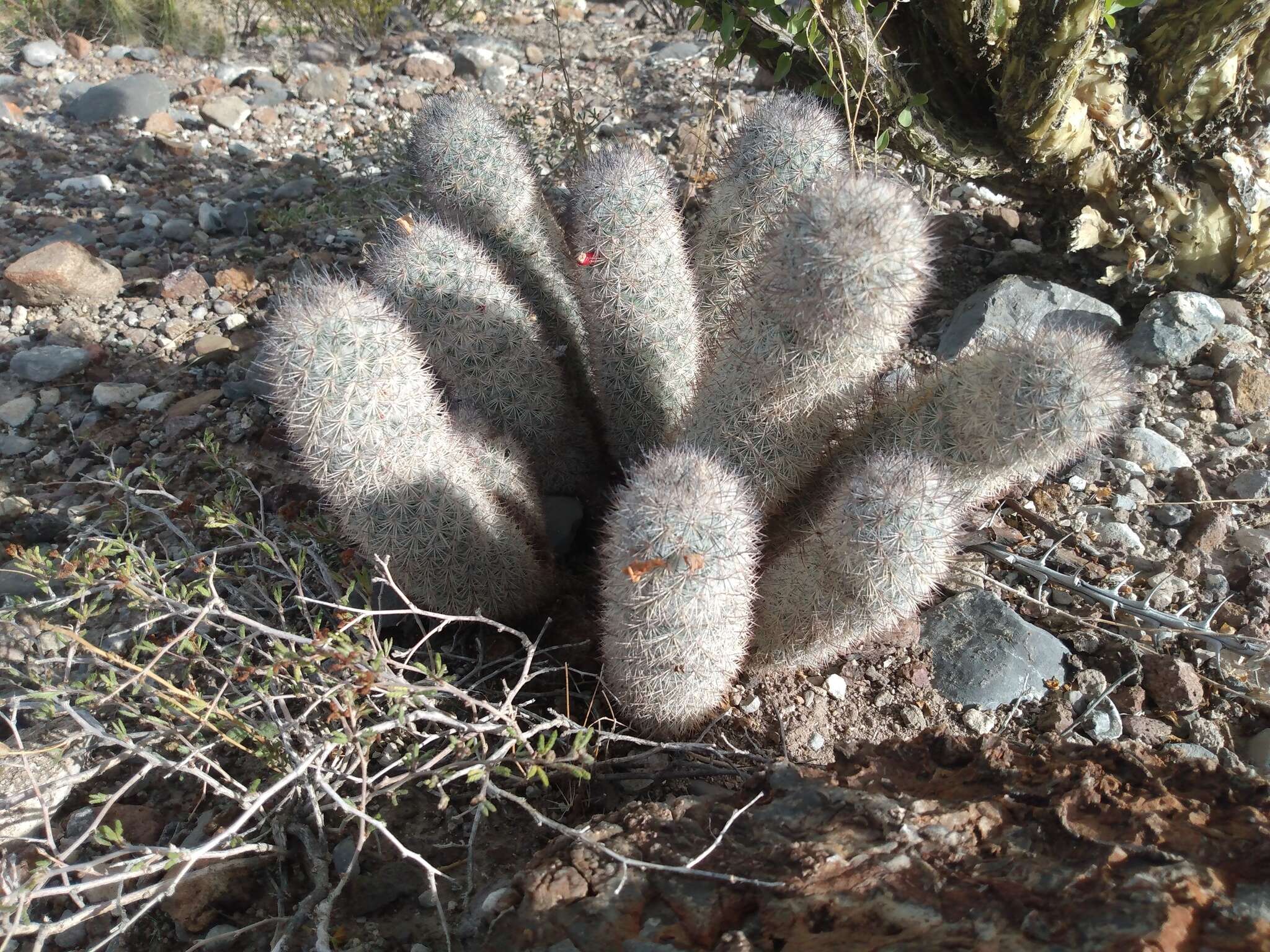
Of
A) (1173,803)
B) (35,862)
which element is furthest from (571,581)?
(1173,803)

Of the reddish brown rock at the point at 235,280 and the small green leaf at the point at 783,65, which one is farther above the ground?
the small green leaf at the point at 783,65

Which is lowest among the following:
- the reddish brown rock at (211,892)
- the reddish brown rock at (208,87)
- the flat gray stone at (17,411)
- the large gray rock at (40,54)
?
the large gray rock at (40,54)

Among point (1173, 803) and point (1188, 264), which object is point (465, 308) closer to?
point (1173, 803)

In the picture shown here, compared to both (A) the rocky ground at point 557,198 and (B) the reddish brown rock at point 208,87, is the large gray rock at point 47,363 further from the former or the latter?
(B) the reddish brown rock at point 208,87

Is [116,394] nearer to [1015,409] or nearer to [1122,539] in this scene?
[1015,409]

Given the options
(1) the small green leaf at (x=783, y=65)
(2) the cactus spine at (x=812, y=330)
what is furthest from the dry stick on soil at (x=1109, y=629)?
(1) the small green leaf at (x=783, y=65)
